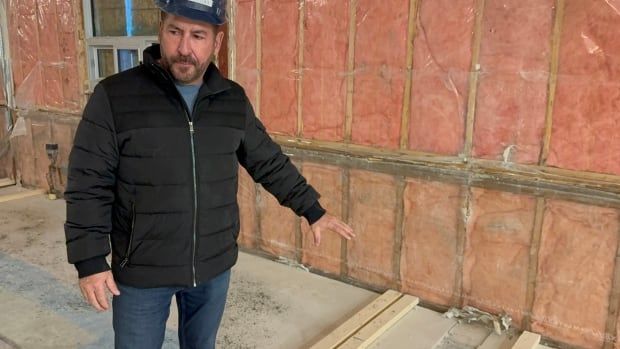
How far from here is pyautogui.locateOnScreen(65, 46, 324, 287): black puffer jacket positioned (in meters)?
1.48

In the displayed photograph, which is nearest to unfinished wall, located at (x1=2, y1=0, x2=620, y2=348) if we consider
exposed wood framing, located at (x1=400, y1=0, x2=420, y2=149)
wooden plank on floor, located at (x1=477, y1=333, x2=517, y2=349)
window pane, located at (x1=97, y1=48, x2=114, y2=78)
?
exposed wood framing, located at (x1=400, y1=0, x2=420, y2=149)

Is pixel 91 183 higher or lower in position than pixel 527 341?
higher

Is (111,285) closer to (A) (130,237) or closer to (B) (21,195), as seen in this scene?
(A) (130,237)

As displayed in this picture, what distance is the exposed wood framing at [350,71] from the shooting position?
3.07 metres

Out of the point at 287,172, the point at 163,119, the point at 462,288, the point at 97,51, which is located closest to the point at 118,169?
the point at 163,119

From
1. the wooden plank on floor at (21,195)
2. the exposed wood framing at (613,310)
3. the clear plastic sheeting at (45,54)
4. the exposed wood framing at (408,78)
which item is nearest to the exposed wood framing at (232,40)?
the exposed wood framing at (408,78)

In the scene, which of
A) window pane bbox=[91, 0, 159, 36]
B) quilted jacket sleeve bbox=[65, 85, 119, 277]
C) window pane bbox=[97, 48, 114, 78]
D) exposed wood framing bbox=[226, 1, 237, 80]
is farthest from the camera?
window pane bbox=[97, 48, 114, 78]

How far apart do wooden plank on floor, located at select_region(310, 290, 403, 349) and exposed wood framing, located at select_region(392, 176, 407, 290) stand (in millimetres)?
108

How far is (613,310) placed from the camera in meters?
2.49

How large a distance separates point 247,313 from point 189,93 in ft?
5.56

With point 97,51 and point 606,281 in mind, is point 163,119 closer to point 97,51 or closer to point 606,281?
point 606,281

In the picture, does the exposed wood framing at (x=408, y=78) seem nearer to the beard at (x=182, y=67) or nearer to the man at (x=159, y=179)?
the man at (x=159, y=179)

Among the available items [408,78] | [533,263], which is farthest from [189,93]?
[533,263]

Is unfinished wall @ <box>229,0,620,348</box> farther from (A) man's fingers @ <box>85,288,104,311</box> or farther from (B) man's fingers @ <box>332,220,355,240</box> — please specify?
(A) man's fingers @ <box>85,288,104,311</box>
